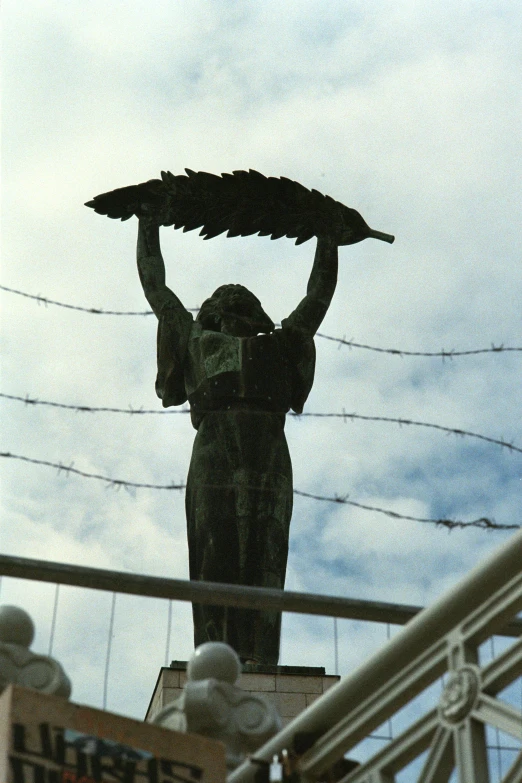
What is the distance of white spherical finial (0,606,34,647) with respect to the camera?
18.4 ft

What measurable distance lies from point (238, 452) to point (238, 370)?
1.56 ft

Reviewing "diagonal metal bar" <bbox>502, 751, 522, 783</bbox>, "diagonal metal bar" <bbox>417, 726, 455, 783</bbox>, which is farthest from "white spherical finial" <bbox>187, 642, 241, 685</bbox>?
"diagonal metal bar" <bbox>502, 751, 522, 783</bbox>

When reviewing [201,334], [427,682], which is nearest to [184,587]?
[427,682]

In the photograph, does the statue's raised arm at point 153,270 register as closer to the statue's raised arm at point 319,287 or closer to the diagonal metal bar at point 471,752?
the statue's raised arm at point 319,287

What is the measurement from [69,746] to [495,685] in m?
1.14

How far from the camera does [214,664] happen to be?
564 centimetres

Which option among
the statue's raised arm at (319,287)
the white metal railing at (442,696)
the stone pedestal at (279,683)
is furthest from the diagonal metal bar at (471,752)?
the statue's raised arm at (319,287)

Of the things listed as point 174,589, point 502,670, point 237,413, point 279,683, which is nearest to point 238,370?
point 237,413

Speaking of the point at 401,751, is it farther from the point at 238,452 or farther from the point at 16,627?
the point at 238,452

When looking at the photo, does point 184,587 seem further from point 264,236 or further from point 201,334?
point 264,236

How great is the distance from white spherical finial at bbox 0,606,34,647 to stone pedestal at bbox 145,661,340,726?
3410 mm

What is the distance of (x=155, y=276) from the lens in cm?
1115

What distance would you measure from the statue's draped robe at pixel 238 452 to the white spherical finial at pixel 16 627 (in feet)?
13.6

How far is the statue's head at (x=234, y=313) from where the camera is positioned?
10.9 meters
